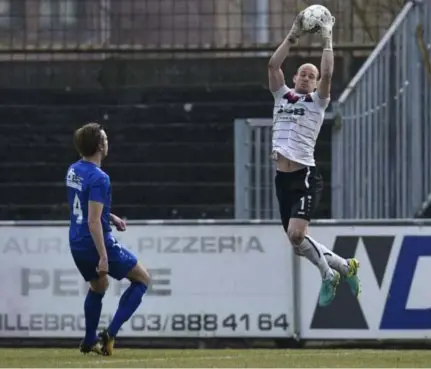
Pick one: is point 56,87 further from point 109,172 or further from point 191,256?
point 191,256

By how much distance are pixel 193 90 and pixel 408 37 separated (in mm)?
3607

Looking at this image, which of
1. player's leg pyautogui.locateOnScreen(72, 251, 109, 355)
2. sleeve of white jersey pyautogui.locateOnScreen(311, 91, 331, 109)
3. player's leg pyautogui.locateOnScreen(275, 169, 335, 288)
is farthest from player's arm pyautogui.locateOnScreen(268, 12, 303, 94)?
player's leg pyautogui.locateOnScreen(72, 251, 109, 355)

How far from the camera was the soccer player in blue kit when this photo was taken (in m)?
11.4

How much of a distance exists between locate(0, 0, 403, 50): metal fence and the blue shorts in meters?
7.63

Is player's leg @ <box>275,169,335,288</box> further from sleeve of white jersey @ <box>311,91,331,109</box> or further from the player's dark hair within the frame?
the player's dark hair

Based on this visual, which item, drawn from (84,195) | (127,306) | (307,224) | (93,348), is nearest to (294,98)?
(307,224)

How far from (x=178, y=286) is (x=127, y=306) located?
7.39ft

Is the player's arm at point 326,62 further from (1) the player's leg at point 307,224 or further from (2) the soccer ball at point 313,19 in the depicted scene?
(1) the player's leg at point 307,224

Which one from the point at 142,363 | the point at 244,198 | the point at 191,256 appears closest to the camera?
the point at 142,363

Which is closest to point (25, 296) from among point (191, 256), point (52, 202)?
point (191, 256)

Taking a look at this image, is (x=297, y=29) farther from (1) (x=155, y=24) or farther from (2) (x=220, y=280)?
(1) (x=155, y=24)

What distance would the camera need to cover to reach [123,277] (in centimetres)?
1184

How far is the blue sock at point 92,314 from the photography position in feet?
38.9

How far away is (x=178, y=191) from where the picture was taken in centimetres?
1834
